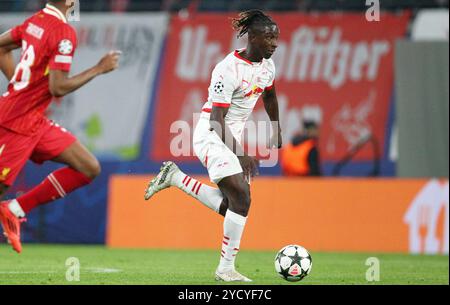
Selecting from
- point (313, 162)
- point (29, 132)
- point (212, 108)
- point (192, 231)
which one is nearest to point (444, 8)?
point (313, 162)

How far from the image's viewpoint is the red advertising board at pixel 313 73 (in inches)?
619

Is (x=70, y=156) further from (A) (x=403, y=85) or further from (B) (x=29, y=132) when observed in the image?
(A) (x=403, y=85)

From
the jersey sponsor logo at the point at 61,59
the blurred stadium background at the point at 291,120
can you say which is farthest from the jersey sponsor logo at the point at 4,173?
the blurred stadium background at the point at 291,120

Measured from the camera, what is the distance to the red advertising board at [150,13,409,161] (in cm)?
1573

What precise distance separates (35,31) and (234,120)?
1.98m

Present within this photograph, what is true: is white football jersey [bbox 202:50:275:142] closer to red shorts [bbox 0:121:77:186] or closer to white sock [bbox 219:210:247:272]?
white sock [bbox 219:210:247:272]

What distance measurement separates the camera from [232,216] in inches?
340

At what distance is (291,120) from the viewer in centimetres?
1608

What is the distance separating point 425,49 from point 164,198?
4.29 meters

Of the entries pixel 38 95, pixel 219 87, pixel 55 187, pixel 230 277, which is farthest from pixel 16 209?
pixel 219 87

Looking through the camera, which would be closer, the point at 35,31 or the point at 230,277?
the point at 35,31

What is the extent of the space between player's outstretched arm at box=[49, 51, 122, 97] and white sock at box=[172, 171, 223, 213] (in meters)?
1.84

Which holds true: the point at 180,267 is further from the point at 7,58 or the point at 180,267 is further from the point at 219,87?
the point at 7,58

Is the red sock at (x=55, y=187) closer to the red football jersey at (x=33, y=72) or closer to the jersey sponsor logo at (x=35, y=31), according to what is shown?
the red football jersey at (x=33, y=72)
